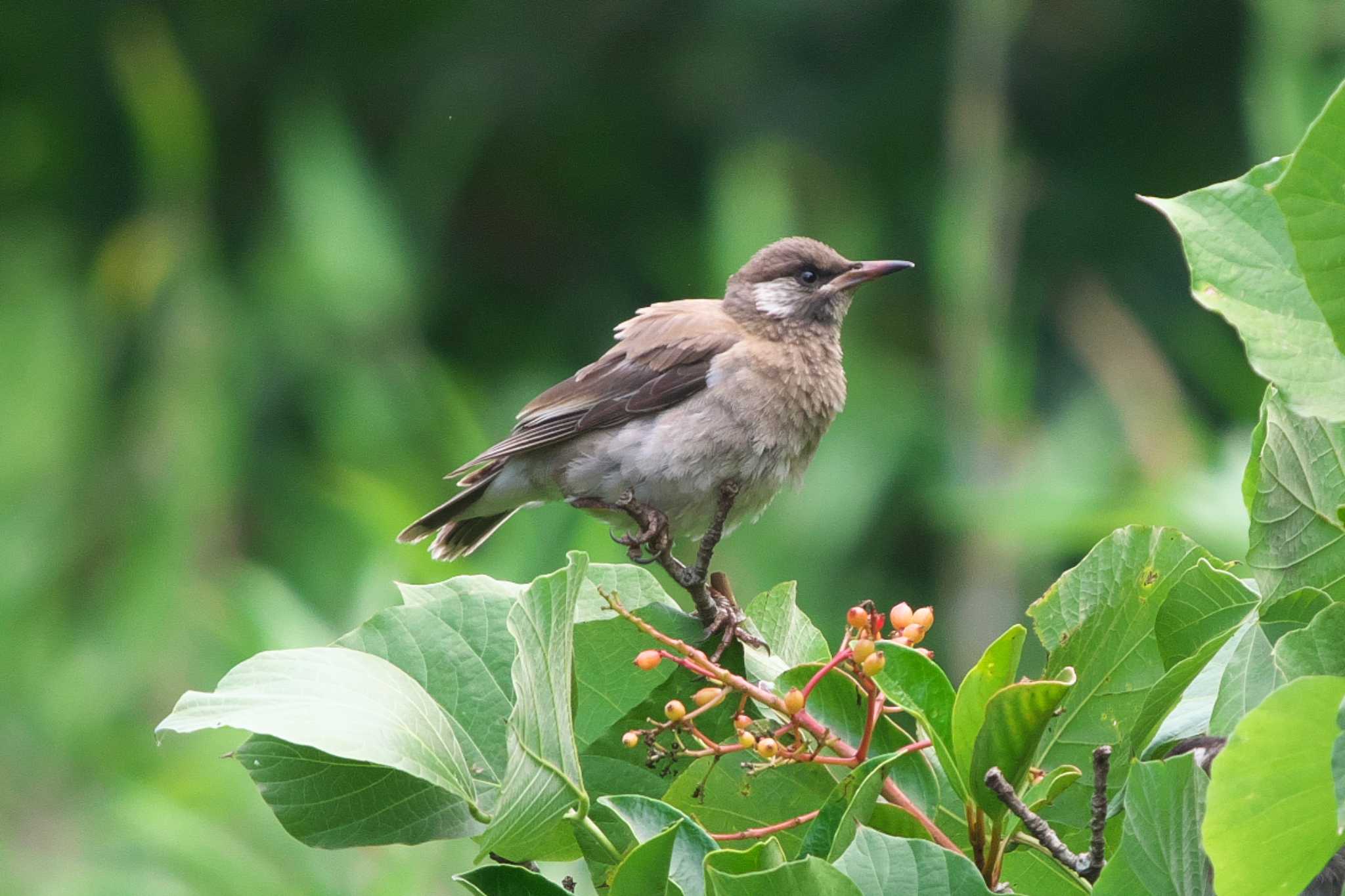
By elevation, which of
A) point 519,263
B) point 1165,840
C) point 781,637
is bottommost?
point 1165,840

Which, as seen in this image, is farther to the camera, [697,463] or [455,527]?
[455,527]

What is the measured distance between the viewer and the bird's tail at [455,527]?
2.78m

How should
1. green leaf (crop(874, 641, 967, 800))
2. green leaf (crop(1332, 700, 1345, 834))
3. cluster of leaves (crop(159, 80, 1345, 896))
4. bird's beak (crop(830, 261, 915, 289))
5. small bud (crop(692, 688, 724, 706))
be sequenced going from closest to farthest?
green leaf (crop(1332, 700, 1345, 834)), cluster of leaves (crop(159, 80, 1345, 896)), green leaf (crop(874, 641, 967, 800)), small bud (crop(692, 688, 724, 706)), bird's beak (crop(830, 261, 915, 289))

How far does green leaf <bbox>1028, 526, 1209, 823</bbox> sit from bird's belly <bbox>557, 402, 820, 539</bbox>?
1.37m

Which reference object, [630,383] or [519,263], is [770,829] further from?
[519,263]

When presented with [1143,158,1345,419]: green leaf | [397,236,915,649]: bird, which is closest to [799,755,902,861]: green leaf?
[1143,158,1345,419]: green leaf

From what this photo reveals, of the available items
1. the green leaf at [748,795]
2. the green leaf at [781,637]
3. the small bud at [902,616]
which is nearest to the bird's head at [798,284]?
the green leaf at [781,637]

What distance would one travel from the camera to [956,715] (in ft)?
3.52

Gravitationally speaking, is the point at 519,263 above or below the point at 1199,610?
above

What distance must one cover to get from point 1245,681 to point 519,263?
7.93 metres

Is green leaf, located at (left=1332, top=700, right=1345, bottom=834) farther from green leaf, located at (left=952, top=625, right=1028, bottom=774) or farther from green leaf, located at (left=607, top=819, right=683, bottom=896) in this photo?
green leaf, located at (left=607, top=819, right=683, bottom=896)

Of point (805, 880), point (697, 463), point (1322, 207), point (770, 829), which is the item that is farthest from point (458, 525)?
point (1322, 207)

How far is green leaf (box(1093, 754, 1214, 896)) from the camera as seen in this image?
0.94m

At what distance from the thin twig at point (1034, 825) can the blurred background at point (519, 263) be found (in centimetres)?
506
